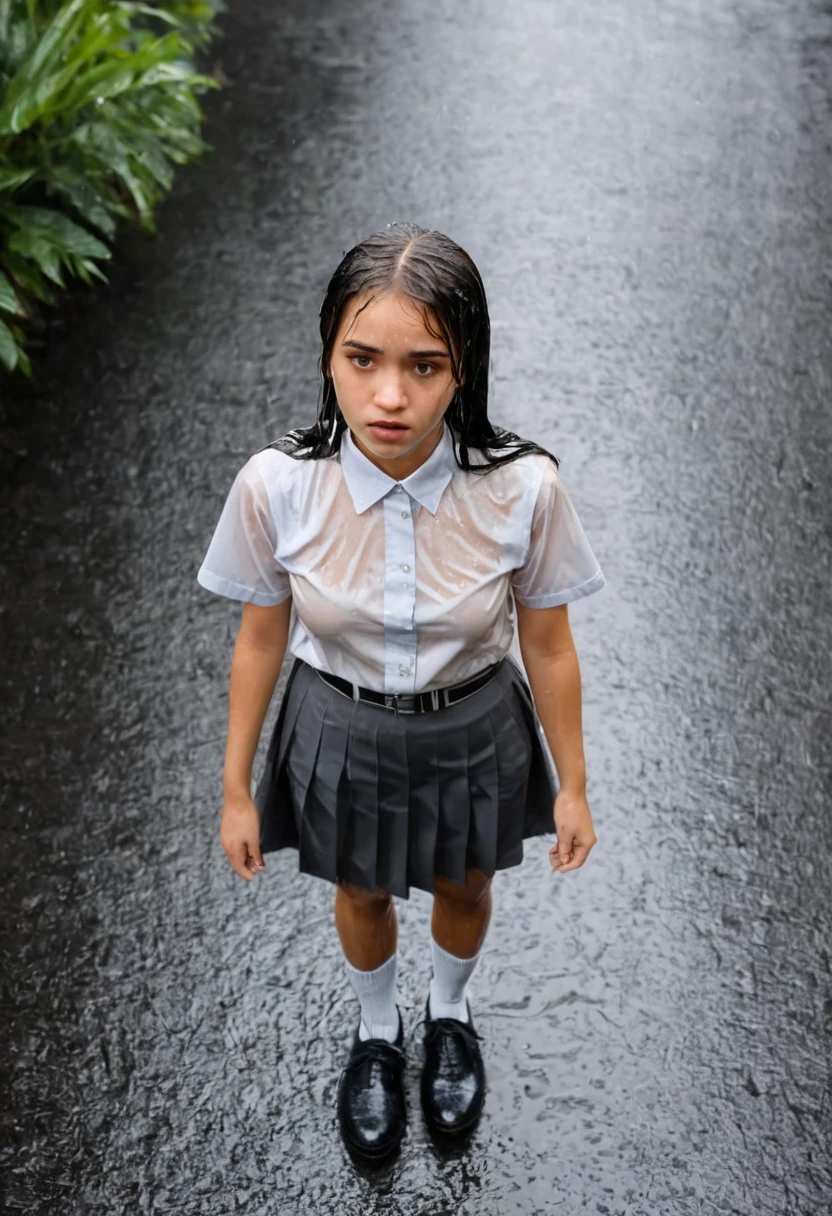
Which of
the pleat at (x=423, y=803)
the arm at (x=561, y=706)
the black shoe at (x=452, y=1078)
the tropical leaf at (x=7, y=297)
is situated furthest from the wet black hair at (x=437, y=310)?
the tropical leaf at (x=7, y=297)

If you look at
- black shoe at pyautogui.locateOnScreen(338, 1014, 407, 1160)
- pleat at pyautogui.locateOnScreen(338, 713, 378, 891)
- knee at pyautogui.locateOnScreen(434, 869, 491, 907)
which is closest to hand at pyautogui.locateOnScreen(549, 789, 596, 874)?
knee at pyautogui.locateOnScreen(434, 869, 491, 907)

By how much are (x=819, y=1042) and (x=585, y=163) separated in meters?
4.39

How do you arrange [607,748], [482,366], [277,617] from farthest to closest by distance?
[607,748]
[277,617]
[482,366]

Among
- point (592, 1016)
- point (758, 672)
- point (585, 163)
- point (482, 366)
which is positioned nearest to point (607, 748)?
point (758, 672)

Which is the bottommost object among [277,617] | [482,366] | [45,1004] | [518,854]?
[45,1004]

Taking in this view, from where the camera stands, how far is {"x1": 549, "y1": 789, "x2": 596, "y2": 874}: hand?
2.83 m

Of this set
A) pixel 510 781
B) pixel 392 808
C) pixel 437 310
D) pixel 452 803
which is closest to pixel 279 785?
pixel 392 808

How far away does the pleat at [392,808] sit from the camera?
2.76 m

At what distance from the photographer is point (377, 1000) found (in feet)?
11.0

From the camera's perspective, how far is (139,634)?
458cm

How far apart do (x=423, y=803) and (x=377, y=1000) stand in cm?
71

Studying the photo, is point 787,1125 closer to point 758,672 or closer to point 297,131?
point 758,672

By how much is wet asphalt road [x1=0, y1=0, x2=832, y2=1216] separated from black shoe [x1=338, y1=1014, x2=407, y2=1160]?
0.07 meters

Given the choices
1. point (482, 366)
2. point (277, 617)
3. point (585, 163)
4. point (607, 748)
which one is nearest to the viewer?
point (482, 366)
